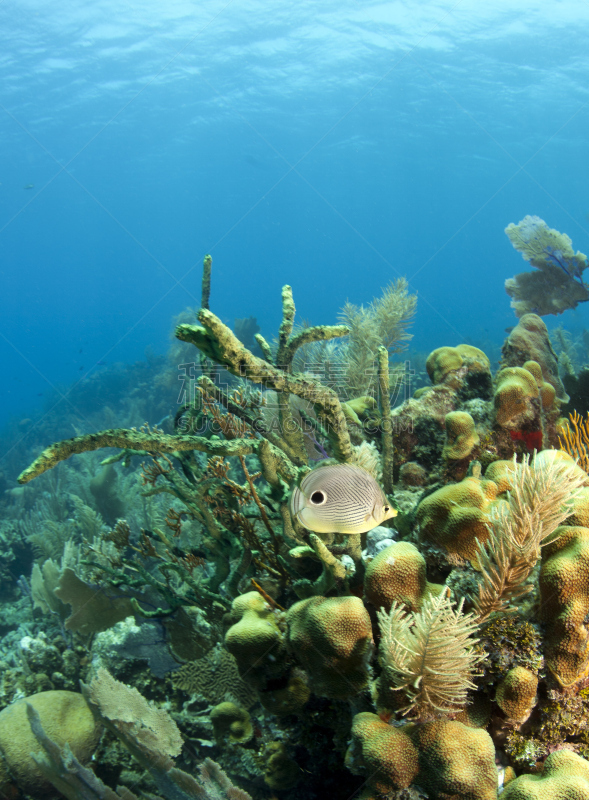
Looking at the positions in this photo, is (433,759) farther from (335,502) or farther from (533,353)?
(533,353)

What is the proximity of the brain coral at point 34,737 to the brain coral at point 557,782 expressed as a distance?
9.21ft

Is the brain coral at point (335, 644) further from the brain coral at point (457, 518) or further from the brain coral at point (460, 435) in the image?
the brain coral at point (460, 435)

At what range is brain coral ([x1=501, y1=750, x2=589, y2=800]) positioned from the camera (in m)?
1.32

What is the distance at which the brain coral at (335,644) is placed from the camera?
5.58 feet

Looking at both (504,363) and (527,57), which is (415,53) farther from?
(504,363)

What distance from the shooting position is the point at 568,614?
5.14ft

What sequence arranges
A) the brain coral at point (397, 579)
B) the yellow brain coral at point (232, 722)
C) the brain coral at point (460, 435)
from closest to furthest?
the brain coral at point (397, 579) → the yellow brain coral at point (232, 722) → the brain coral at point (460, 435)

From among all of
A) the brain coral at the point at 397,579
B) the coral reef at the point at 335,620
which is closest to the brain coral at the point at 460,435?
the coral reef at the point at 335,620

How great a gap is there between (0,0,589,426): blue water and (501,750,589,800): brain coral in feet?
85.2

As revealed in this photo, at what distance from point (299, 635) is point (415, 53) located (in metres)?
42.4

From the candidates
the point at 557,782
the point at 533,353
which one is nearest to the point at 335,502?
the point at 557,782

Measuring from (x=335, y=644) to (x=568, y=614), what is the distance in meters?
0.91

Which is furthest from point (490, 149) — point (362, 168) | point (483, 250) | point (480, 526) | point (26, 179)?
point (483, 250)

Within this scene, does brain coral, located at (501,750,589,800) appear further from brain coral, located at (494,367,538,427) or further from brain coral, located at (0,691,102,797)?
brain coral, located at (0,691,102,797)
